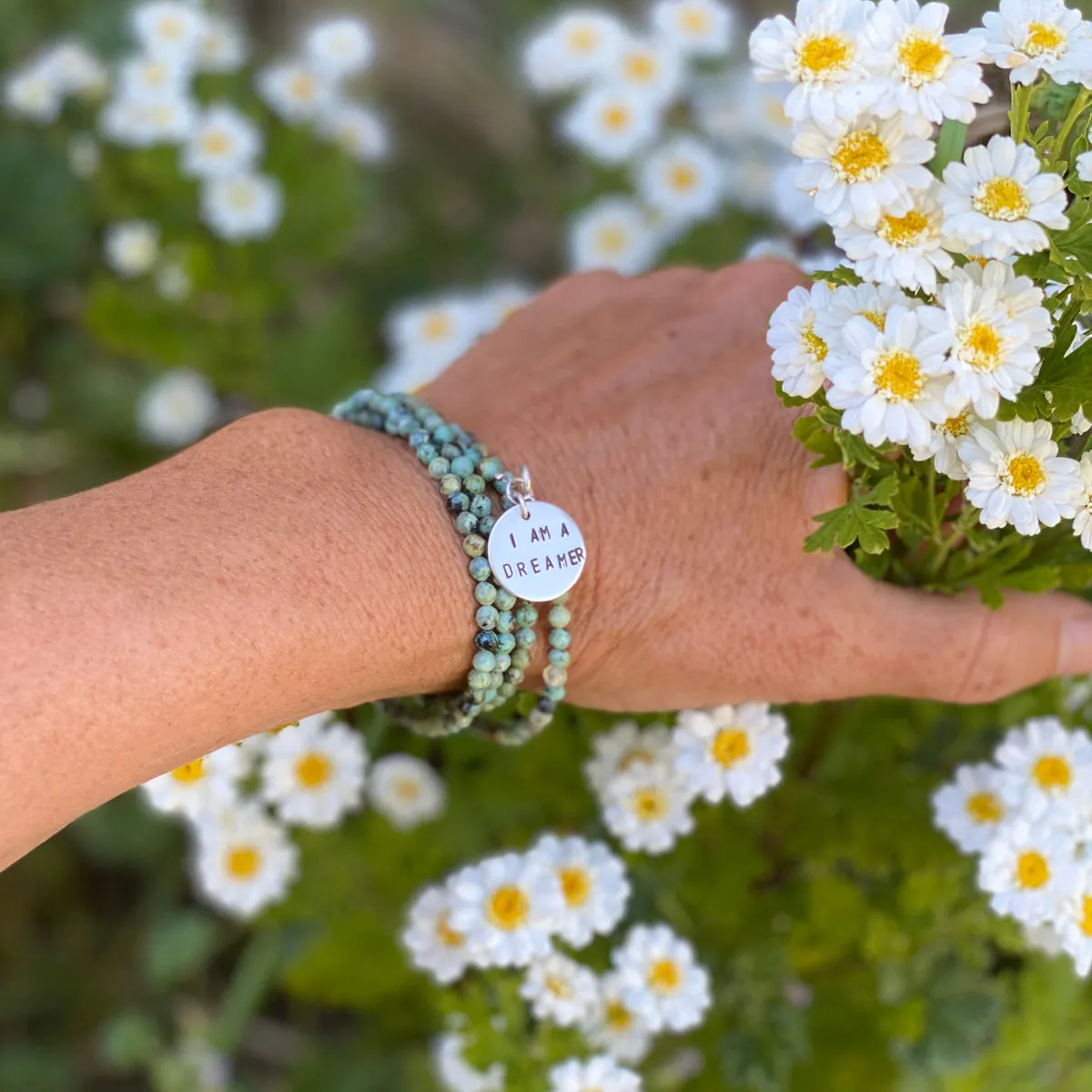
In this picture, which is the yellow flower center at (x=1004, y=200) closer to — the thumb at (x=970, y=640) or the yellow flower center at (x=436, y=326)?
the thumb at (x=970, y=640)

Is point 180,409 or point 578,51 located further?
point 180,409

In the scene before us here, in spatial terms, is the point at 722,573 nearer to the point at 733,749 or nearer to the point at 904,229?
the point at 733,749

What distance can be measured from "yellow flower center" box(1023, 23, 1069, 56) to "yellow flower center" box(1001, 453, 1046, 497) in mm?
336

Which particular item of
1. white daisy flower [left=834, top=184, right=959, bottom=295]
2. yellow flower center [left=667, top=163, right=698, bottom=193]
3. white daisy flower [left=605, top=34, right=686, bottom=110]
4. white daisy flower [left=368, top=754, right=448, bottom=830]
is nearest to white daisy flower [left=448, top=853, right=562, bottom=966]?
white daisy flower [left=368, top=754, right=448, bottom=830]

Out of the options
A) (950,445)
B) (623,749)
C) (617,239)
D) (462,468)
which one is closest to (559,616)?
(462,468)

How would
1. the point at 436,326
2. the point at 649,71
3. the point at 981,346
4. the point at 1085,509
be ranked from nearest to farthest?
1. the point at 981,346
2. the point at 1085,509
3. the point at 436,326
4. the point at 649,71

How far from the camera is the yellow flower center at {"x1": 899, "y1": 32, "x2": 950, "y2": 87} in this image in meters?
0.89

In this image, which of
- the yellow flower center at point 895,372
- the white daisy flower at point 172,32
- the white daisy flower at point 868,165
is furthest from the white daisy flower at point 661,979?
the white daisy flower at point 172,32

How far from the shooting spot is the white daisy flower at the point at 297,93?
2.44 meters

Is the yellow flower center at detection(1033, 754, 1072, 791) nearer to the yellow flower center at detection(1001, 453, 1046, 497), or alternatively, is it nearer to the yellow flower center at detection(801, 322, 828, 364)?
the yellow flower center at detection(1001, 453, 1046, 497)

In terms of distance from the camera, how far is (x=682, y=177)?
2.35 metres

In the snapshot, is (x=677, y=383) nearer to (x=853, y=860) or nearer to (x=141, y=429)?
(x=853, y=860)

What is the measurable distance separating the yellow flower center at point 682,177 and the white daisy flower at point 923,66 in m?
1.46

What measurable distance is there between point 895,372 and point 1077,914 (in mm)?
726
